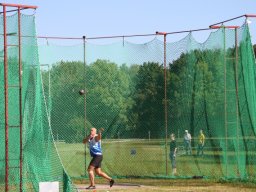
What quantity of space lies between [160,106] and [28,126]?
6.99 meters

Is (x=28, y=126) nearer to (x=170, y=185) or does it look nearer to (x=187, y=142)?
(x=170, y=185)

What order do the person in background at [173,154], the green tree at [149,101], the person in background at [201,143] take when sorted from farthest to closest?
the green tree at [149,101] → the person in background at [173,154] → the person in background at [201,143]

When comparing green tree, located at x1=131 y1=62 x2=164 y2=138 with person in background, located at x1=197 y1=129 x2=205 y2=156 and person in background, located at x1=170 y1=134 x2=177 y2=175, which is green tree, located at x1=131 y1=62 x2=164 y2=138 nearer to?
person in background, located at x1=170 y1=134 x2=177 y2=175

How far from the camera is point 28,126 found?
15.5 m

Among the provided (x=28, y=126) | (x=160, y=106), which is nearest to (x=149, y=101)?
(x=160, y=106)

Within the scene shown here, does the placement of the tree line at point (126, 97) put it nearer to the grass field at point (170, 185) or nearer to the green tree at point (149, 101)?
the green tree at point (149, 101)

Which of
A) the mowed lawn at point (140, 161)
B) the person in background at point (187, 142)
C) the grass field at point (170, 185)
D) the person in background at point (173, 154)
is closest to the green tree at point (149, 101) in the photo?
the mowed lawn at point (140, 161)

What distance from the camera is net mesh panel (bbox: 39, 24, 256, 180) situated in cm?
1970

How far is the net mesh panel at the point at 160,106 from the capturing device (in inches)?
776

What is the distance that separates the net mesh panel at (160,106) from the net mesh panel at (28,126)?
5.81m

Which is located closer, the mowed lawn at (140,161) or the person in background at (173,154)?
the mowed lawn at (140,161)

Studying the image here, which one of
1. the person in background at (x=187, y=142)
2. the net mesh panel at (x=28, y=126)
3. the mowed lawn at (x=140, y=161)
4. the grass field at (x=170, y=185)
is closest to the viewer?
the net mesh panel at (x=28, y=126)

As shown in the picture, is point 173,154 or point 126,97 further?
point 126,97

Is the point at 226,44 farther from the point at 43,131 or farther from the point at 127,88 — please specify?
the point at 43,131
